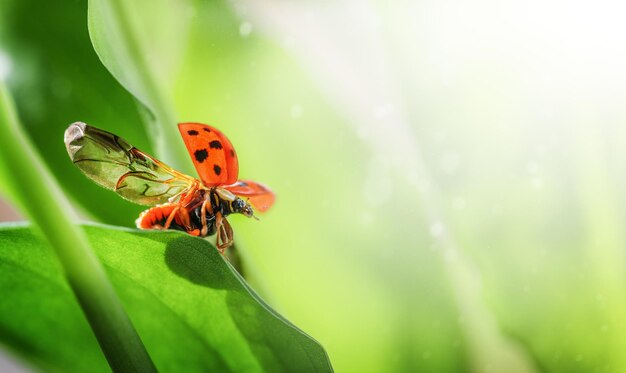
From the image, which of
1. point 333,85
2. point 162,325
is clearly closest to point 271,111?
point 333,85

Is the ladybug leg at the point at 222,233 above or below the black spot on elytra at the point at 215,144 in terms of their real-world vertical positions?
below

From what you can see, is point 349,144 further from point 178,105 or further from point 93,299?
point 93,299

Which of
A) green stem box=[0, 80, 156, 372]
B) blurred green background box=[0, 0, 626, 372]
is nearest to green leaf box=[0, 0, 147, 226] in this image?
blurred green background box=[0, 0, 626, 372]

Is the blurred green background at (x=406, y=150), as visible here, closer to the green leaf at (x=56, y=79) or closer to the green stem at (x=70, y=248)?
the green leaf at (x=56, y=79)

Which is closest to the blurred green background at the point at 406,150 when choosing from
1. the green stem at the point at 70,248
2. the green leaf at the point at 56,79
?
the green leaf at the point at 56,79

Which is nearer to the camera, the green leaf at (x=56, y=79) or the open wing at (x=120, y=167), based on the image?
the open wing at (x=120, y=167)

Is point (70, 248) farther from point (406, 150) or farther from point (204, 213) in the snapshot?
point (406, 150)

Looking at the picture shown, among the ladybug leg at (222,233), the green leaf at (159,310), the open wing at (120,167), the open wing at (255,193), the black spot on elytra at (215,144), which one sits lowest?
the green leaf at (159,310)
